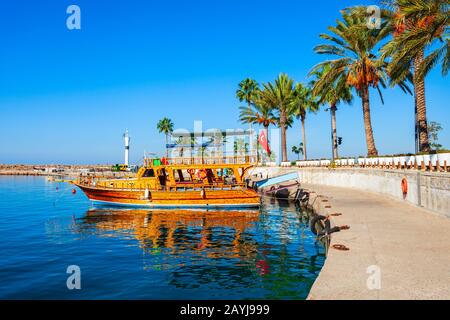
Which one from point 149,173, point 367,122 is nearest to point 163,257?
point 149,173

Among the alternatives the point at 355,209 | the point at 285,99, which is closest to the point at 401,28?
the point at 355,209

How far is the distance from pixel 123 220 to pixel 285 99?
39.0 m

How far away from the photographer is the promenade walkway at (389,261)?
19.4 feet

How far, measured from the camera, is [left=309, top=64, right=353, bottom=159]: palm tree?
34069 millimetres

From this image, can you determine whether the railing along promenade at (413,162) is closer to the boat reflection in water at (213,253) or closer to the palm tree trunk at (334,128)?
the boat reflection in water at (213,253)

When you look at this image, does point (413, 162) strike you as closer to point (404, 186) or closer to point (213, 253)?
point (404, 186)

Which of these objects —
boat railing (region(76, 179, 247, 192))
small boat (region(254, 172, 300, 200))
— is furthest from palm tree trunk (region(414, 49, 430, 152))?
boat railing (region(76, 179, 247, 192))

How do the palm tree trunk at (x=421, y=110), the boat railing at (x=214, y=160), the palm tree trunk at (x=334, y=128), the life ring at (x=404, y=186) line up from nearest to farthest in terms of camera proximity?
the life ring at (x=404, y=186) < the palm tree trunk at (x=421, y=110) < the boat railing at (x=214, y=160) < the palm tree trunk at (x=334, y=128)

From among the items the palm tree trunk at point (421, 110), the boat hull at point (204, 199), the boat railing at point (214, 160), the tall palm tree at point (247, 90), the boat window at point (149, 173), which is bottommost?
the boat hull at point (204, 199)

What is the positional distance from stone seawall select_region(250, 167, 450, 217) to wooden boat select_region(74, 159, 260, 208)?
27.3 ft

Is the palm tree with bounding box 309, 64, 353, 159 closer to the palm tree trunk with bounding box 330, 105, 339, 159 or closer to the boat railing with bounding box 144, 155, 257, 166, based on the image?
the palm tree trunk with bounding box 330, 105, 339, 159

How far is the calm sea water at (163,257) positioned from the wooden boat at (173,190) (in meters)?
3.61

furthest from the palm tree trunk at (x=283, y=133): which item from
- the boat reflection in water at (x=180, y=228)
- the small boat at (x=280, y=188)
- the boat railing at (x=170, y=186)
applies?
the boat reflection in water at (x=180, y=228)
